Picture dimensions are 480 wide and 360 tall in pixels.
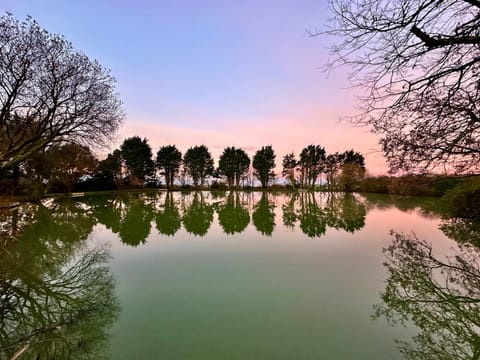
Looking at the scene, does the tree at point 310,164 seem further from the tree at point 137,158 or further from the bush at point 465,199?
the bush at point 465,199

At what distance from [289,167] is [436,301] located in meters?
33.7

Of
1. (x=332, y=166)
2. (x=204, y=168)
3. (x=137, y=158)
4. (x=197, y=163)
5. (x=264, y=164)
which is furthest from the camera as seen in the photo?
(x=264, y=164)

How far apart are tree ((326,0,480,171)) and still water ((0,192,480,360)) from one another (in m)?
2.10

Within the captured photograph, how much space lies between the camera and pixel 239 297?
2.97 meters

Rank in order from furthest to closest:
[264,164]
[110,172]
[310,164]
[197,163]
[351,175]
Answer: [264,164] → [310,164] → [197,163] → [351,175] → [110,172]

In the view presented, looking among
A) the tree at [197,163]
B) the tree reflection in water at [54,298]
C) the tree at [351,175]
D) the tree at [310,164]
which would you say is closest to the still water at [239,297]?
the tree reflection in water at [54,298]

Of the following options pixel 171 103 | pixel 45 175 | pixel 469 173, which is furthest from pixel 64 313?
pixel 45 175

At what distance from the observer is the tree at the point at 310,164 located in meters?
34.8

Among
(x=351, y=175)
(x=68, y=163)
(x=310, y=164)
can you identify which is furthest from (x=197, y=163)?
(x=351, y=175)

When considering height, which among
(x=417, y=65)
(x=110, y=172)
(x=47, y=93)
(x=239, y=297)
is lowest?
(x=239, y=297)

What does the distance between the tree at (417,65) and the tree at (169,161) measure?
31.0m

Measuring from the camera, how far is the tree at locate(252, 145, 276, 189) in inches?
1398

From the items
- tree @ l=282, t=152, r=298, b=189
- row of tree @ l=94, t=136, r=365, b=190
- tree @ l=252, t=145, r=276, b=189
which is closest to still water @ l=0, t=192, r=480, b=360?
row of tree @ l=94, t=136, r=365, b=190

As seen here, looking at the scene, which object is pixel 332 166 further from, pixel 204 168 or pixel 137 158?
pixel 137 158
